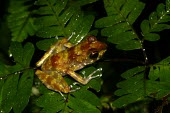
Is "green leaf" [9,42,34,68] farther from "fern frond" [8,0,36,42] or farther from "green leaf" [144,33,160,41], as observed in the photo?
"fern frond" [8,0,36,42]

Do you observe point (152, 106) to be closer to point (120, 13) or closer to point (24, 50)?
point (120, 13)

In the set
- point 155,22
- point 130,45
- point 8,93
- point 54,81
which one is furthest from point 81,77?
point 155,22

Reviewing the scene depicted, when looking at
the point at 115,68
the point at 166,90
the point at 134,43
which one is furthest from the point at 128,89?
the point at 115,68

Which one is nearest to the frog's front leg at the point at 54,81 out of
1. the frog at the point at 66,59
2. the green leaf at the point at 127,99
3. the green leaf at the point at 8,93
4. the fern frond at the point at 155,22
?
the frog at the point at 66,59

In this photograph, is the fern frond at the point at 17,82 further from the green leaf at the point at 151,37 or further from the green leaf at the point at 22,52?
the green leaf at the point at 151,37

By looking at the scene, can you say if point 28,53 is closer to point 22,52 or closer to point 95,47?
point 22,52

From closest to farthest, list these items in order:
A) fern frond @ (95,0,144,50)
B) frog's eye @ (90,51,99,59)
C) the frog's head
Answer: fern frond @ (95,0,144,50)
the frog's head
frog's eye @ (90,51,99,59)

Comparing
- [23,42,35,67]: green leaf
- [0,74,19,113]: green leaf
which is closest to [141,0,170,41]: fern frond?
[23,42,35,67]: green leaf
